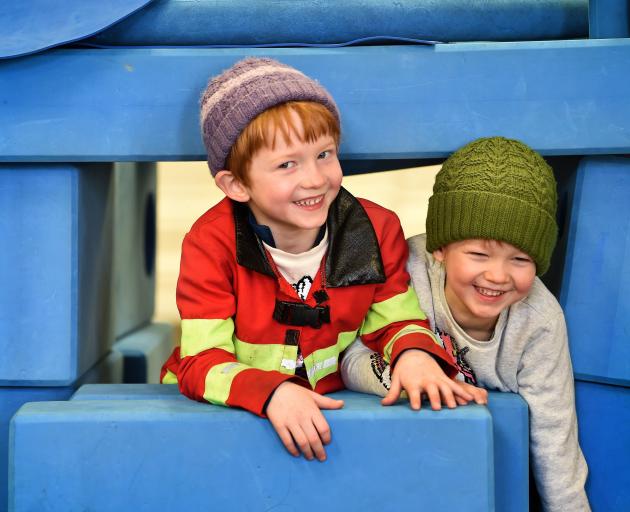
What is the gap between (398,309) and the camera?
1.46m

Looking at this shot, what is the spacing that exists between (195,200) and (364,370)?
8.20 feet

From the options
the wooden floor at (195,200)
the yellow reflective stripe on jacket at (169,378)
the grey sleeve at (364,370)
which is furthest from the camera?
the wooden floor at (195,200)

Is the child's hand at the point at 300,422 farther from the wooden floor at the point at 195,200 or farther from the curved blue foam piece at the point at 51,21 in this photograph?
the wooden floor at the point at 195,200

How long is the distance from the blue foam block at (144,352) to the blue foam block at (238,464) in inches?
35.5

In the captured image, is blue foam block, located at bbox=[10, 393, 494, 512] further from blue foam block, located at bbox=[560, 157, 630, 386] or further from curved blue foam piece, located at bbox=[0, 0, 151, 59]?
curved blue foam piece, located at bbox=[0, 0, 151, 59]

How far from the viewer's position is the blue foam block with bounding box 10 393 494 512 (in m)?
1.20

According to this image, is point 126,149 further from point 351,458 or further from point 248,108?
point 351,458

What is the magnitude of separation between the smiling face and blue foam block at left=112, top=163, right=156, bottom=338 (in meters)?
0.78

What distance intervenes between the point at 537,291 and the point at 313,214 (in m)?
0.36

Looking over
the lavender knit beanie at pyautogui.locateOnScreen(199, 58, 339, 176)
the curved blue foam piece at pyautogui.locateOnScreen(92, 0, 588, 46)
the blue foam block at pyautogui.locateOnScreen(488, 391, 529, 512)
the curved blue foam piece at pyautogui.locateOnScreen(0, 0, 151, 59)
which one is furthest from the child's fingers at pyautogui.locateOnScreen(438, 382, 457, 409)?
the curved blue foam piece at pyautogui.locateOnScreen(0, 0, 151, 59)

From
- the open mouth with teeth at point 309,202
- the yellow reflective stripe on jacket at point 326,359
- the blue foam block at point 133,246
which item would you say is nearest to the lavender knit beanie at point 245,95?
the open mouth with teeth at point 309,202

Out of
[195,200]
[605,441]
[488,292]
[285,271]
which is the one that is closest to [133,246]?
[285,271]

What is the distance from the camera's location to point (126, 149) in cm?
144

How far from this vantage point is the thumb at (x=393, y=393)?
1240 millimetres
